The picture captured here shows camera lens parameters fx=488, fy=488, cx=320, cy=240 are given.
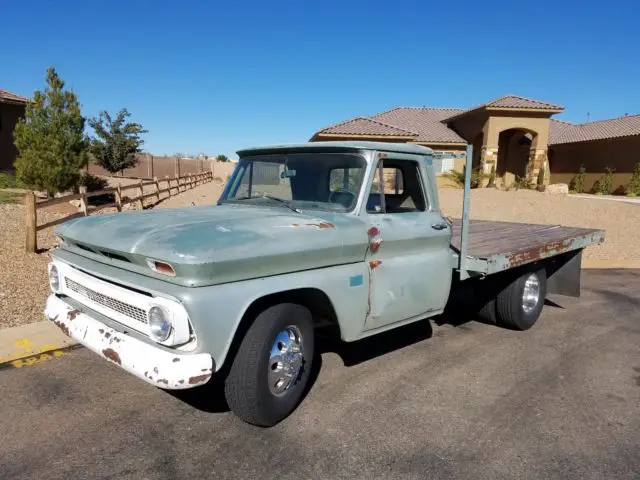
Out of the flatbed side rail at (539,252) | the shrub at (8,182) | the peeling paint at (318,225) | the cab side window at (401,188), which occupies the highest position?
the cab side window at (401,188)

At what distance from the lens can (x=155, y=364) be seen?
8.73 feet

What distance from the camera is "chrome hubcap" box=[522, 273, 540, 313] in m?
5.45

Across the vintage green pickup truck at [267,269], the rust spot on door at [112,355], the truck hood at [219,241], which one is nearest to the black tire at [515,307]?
the vintage green pickup truck at [267,269]

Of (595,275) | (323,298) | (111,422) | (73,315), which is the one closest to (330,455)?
(323,298)

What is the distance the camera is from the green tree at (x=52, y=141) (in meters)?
15.2

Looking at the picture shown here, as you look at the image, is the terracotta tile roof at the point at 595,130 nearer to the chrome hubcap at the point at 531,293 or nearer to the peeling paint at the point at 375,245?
the chrome hubcap at the point at 531,293

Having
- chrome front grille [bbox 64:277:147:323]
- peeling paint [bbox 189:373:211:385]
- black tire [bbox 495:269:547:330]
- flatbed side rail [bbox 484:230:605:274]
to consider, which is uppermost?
flatbed side rail [bbox 484:230:605:274]

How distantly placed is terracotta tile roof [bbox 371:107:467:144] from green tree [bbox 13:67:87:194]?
15528 mm

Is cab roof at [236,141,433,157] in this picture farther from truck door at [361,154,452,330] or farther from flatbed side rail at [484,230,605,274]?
flatbed side rail at [484,230,605,274]

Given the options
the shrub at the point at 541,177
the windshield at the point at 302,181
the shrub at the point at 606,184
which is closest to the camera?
the windshield at the point at 302,181

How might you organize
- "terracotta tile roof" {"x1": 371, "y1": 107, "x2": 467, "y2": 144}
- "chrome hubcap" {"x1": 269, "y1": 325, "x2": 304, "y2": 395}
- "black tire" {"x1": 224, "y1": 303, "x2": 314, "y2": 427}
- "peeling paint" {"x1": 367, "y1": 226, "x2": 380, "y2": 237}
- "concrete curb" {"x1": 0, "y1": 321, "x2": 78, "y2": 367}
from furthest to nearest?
"terracotta tile roof" {"x1": 371, "y1": 107, "x2": 467, "y2": 144} → "concrete curb" {"x1": 0, "y1": 321, "x2": 78, "y2": 367} → "peeling paint" {"x1": 367, "y1": 226, "x2": 380, "y2": 237} → "chrome hubcap" {"x1": 269, "y1": 325, "x2": 304, "y2": 395} → "black tire" {"x1": 224, "y1": 303, "x2": 314, "y2": 427}

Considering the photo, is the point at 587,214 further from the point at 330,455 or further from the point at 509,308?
the point at 330,455

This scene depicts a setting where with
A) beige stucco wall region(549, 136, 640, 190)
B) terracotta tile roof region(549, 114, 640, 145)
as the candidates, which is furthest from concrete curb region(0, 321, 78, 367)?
terracotta tile roof region(549, 114, 640, 145)

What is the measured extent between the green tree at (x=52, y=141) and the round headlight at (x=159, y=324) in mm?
14746
